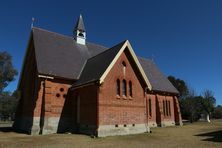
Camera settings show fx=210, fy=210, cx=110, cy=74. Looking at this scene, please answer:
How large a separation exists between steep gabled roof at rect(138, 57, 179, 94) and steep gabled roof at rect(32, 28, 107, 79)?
10.1 m

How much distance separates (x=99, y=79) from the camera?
68.1 ft

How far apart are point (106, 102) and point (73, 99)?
19.5 feet

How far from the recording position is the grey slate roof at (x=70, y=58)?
24297 millimetres

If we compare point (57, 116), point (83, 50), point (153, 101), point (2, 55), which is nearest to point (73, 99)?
point (57, 116)

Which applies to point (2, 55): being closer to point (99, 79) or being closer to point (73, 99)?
point (73, 99)

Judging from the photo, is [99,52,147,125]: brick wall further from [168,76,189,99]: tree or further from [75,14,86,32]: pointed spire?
[168,76,189,99]: tree

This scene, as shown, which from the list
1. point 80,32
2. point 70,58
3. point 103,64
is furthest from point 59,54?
point 80,32

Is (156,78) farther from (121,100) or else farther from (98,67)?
(98,67)

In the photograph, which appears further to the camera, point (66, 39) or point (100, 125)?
point (66, 39)

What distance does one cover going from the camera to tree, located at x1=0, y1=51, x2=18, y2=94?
34.4m

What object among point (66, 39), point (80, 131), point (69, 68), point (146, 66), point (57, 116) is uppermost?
point (66, 39)

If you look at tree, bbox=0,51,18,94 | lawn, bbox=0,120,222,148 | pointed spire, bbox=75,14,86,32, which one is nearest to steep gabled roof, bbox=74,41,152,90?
lawn, bbox=0,120,222,148

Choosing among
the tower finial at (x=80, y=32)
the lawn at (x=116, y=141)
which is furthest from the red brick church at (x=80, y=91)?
the tower finial at (x=80, y=32)

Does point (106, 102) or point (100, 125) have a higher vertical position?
point (106, 102)
